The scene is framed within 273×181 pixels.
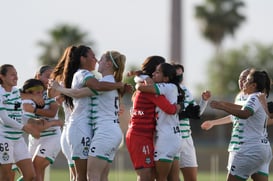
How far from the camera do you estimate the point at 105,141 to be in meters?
15.1

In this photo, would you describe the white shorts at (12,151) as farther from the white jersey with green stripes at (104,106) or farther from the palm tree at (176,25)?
the palm tree at (176,25)

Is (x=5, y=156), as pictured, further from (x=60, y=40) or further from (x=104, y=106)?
(x=60, y=40)

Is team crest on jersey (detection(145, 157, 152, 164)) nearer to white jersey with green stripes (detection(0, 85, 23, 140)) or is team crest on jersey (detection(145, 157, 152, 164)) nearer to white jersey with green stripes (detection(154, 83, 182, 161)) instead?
white jersey with green stripes (detection(154, 83, 182, 161))

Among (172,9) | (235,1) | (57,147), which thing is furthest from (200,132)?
(57,147)

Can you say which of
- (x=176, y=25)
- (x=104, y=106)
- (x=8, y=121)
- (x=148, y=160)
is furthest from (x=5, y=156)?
(x=176, y=25)

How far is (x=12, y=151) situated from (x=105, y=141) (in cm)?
223

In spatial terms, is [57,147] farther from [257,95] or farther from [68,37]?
[68,37]

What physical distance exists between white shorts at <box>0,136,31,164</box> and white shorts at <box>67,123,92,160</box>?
5.66 feet

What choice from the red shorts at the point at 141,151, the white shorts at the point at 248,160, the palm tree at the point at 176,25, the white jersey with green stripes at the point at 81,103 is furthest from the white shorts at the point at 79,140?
the palm tree at the point at 176,25

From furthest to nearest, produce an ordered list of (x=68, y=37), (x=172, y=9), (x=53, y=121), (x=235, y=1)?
(x=235, y=1), (x=68, y=37), (x=172, y=9), (x=53, y=121)

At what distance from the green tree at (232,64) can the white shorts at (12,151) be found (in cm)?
7308

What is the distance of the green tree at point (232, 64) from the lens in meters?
90.8

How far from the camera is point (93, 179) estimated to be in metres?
14.9

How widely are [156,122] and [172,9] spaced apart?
164 ft
